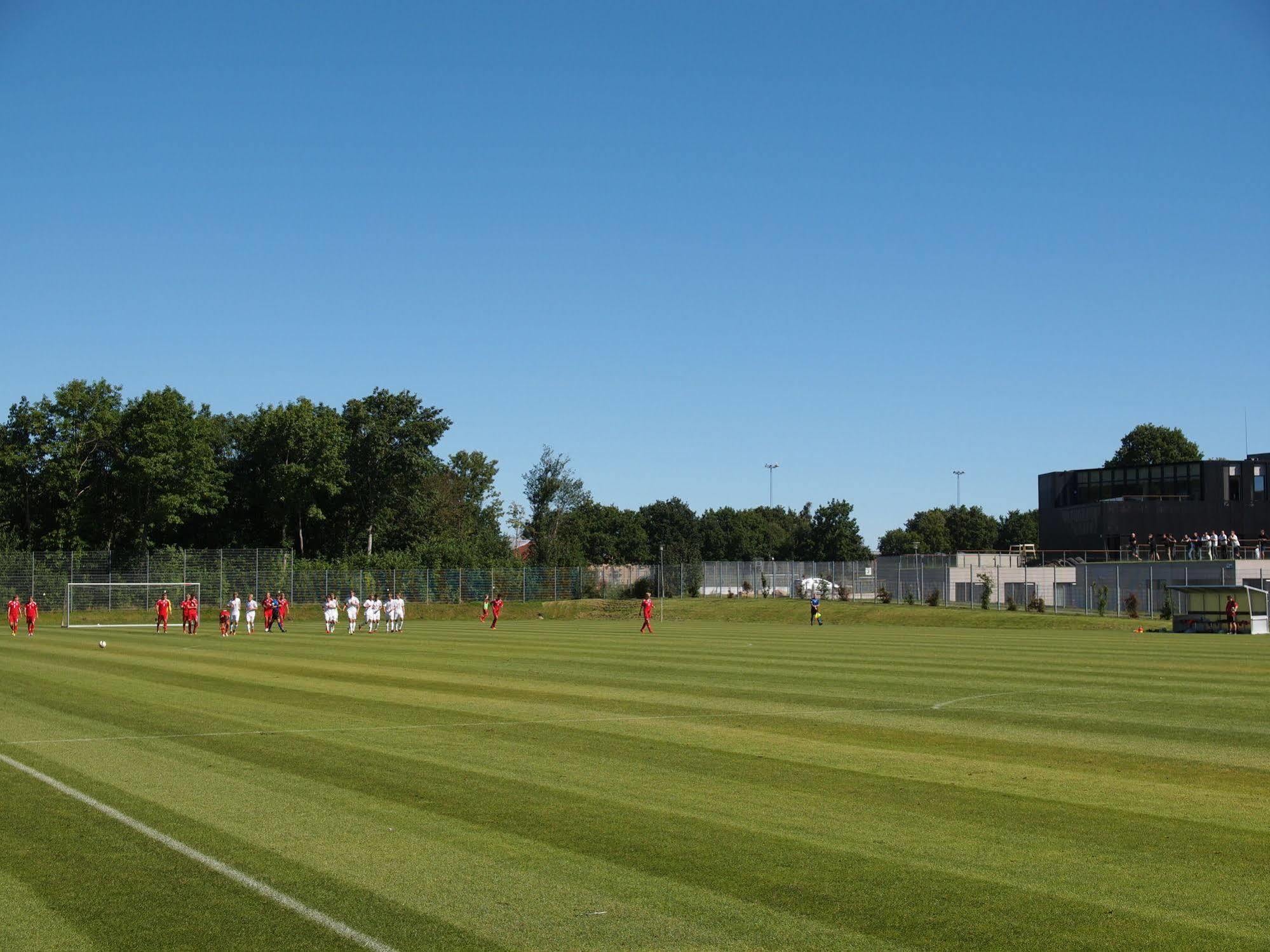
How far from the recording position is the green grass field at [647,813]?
764cm

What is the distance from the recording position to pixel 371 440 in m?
91.1

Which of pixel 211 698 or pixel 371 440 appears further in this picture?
pixel 371 440

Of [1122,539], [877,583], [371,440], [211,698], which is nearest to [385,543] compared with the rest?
[371,440]

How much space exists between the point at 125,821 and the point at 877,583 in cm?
7710

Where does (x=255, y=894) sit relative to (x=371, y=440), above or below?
below

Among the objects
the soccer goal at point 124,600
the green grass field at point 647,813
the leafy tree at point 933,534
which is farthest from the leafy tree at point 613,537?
the green grass field at point 647,813

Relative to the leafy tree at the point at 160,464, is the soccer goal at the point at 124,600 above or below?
below

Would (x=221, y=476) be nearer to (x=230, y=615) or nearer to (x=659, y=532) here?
(x=230, y=615)

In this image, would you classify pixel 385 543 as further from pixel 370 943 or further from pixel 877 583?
pixel 370 943

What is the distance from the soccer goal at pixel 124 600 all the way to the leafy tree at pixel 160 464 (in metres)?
Result: 11.1

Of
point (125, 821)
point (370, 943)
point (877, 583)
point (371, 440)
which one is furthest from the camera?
point (371, 440)

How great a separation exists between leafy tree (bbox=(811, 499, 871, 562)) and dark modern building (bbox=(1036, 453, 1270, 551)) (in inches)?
1398

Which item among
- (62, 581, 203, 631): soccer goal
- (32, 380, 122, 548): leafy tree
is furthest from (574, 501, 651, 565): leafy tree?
(62, 581, 203, 631): soccer goal

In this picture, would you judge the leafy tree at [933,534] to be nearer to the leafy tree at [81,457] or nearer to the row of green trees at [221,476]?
the row of green trees at [221,476]
